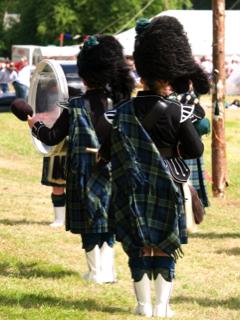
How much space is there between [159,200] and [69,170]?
1.27 m

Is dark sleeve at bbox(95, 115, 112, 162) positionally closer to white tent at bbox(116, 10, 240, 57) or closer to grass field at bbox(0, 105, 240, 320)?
grass field at bbox(0, 105, 240, 320)

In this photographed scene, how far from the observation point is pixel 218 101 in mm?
12094

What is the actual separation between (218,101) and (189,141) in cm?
660

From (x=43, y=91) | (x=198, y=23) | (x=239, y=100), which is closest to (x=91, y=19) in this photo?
(x=198, y=23)

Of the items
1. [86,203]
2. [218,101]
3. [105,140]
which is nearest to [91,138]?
[86,203]

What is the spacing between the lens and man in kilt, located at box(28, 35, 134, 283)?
6.52 meters

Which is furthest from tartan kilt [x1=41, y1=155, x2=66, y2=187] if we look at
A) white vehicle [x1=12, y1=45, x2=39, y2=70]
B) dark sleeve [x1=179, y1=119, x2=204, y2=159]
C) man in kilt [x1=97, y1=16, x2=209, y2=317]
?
white vehicle [x1=12, y1=45, x2=39, y2=70]

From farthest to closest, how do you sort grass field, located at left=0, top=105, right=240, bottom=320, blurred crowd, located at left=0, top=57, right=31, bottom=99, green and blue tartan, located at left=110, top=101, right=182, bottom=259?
blurred crowd, located at left=0, top=57, right=31, bottom=99, grass field, located at left=0, top=105, right=240, bottom=320, green and blue tartan, located at left=110, top=101, right=182, bottom=259

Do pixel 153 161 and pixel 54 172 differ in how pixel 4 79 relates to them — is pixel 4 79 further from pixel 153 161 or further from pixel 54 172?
pixel 153 161

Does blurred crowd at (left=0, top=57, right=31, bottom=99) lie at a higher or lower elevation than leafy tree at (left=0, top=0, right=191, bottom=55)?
higher

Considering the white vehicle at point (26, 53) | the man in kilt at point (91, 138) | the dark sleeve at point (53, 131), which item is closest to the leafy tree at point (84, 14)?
the white vehicle at point (26, 53)

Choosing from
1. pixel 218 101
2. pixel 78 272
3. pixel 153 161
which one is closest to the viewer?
pixel 153 161

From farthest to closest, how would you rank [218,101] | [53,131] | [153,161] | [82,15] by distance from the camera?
[82,15]
[218,101]
[53,131]
[153,161]

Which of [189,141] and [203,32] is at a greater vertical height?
[189,141]
